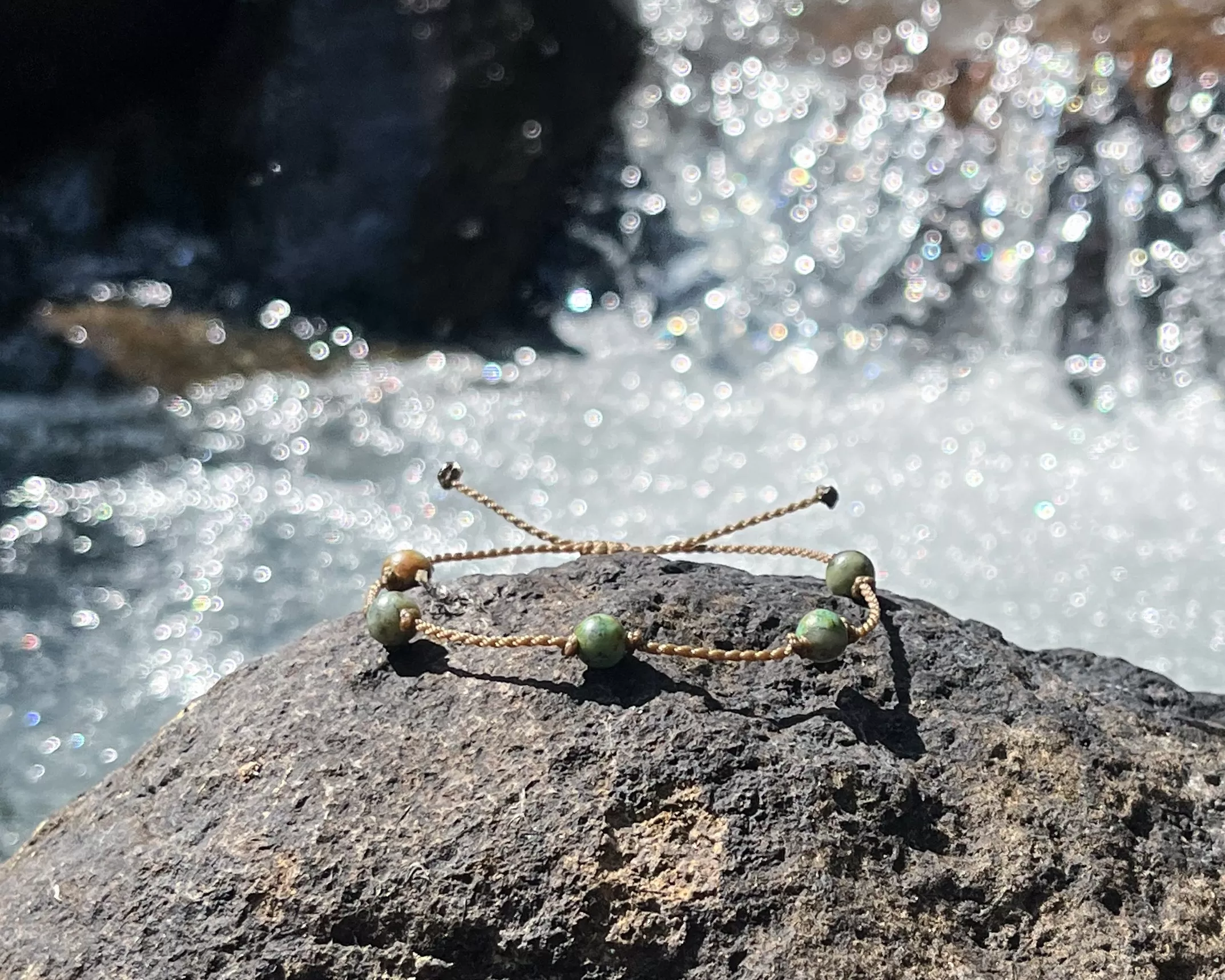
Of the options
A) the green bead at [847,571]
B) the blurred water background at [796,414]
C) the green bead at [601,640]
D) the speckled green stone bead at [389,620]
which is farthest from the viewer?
the blurred water background at [796,414]

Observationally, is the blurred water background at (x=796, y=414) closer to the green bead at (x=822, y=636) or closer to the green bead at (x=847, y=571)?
the green bead at (x=847, y=571)

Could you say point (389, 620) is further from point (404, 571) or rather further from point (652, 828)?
point (652, 828)

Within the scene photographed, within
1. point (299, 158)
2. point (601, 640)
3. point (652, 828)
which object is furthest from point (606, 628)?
point (299, 158)

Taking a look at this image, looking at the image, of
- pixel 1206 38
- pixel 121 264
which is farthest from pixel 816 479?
pixel 121 264

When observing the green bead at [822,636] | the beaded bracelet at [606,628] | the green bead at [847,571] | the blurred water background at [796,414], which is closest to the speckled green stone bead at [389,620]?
the beaded bracelet at [606,628]

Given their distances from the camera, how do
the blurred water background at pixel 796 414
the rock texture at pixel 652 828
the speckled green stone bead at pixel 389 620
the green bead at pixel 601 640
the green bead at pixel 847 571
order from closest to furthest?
1. the rock texture at pixel 652 828
2. the green bead at pixel 601 640
3. the speckled green stone bead at pixel 389 620
4. the green bead at pixel 847 571
5. the blurred water background at pixel 796 414

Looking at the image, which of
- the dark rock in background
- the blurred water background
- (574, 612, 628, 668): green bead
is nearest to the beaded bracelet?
(574, 612, 628, 668): green bead

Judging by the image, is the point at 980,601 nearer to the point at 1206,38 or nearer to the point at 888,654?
the point at 888,654
